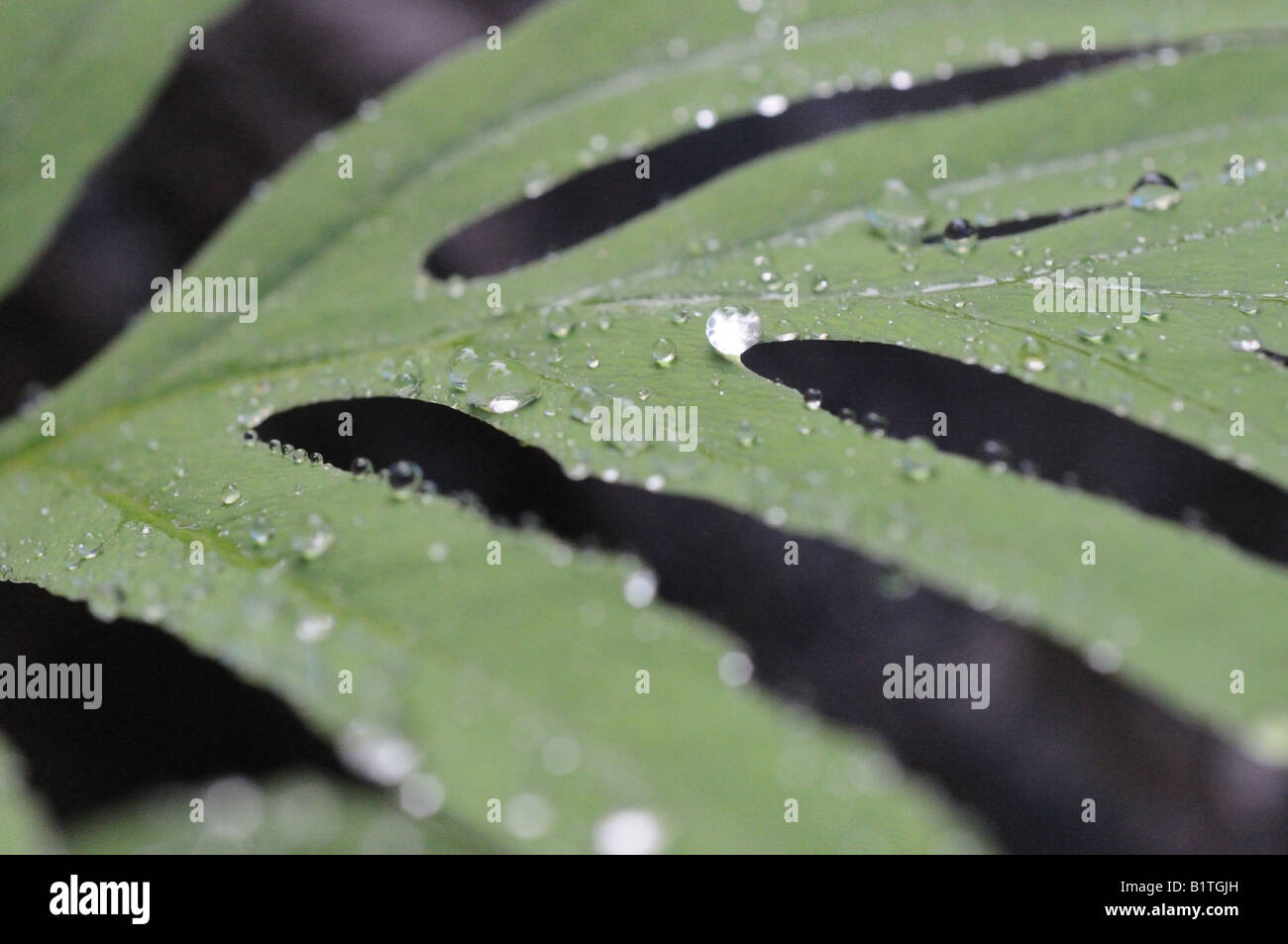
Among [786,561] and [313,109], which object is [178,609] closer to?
[786,561]

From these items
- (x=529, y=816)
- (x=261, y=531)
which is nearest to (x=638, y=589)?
(x=529, y=816)

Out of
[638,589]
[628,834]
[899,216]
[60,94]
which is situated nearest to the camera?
[628,834]

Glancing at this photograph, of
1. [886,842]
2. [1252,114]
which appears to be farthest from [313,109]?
[886,842]

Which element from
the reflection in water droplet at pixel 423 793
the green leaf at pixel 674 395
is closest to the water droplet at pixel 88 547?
the green leaf at pixel 674 395

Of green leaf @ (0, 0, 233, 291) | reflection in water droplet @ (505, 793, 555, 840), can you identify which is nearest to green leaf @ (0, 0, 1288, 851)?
reflection in water droplet @ (505, 793, 555, 840)

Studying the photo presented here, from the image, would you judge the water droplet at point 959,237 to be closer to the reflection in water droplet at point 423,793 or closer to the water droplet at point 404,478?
the water droplet at point 404,478

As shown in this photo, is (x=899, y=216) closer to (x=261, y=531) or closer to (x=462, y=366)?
(x=462, y=366)
